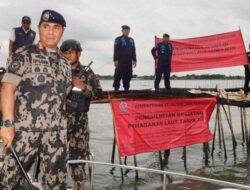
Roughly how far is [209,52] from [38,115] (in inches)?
547

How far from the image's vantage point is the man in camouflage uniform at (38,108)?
335 centimetres

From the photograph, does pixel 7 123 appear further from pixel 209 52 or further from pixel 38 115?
pixel 209 52

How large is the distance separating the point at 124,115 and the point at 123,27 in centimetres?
396

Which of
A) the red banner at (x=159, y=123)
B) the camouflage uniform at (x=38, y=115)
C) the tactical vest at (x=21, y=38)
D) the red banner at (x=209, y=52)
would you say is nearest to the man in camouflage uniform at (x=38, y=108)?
the camouflage uniform at (x=38, y=115)

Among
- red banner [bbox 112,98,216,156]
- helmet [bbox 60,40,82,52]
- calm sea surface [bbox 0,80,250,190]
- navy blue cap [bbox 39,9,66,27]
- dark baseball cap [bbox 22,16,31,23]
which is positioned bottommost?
calm sea surface [bbox 0,80,250,190]

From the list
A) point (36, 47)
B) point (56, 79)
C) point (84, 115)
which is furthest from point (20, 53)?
point (84, 115)

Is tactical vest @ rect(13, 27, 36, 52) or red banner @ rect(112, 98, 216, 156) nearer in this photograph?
red banner @ rect(112, 98, 216, 156)

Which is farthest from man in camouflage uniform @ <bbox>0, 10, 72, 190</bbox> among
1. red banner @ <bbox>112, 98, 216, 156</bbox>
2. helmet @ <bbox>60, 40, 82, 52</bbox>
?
red banner @ <bbox>112, 98, 216, 156</bbox>

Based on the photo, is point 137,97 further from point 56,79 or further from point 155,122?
point 56,79

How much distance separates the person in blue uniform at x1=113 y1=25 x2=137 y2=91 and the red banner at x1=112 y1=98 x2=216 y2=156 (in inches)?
98.5

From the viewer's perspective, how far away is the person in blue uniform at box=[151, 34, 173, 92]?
1425 centimetres

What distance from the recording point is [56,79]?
363cm

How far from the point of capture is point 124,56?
1239cm

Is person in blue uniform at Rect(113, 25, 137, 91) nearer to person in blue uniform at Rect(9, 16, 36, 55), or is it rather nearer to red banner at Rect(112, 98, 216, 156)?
red banner at Rect(112, 98, 216, 156)
